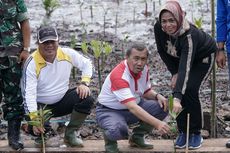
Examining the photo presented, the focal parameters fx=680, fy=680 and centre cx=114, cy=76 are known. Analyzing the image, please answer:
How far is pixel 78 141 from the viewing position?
220 inches

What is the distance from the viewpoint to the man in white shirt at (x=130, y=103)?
511 centimetres

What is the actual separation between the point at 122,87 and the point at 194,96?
22.4 inches

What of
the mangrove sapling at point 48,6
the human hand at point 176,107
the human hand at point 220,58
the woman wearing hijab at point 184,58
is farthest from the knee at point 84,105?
the mangrove sapling at point 48,6

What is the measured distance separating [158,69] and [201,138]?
2243 millimetres

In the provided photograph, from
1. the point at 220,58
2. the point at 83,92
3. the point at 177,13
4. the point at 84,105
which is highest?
the point at 177,13

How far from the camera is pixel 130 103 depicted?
16.7 feet

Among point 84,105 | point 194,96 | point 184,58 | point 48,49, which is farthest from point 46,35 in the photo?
point 194,96

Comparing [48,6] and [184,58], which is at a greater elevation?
[48,6]

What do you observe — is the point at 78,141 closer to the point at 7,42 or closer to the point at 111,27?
the point at 7,42

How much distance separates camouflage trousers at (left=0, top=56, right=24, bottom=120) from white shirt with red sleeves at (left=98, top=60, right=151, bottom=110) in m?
0.66

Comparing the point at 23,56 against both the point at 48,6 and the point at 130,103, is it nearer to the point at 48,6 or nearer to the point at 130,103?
the point at 130,103

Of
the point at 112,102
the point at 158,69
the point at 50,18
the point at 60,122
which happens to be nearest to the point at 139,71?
the point at 112,102

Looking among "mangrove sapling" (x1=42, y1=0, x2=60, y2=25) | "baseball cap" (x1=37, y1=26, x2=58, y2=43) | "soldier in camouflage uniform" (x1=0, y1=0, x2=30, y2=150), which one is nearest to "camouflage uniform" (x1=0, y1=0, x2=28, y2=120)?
"soldier in camouflage uniform" (x1=0, y1=0, x2=30, y2=150)

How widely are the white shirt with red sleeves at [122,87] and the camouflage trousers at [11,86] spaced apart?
66 centimetres
